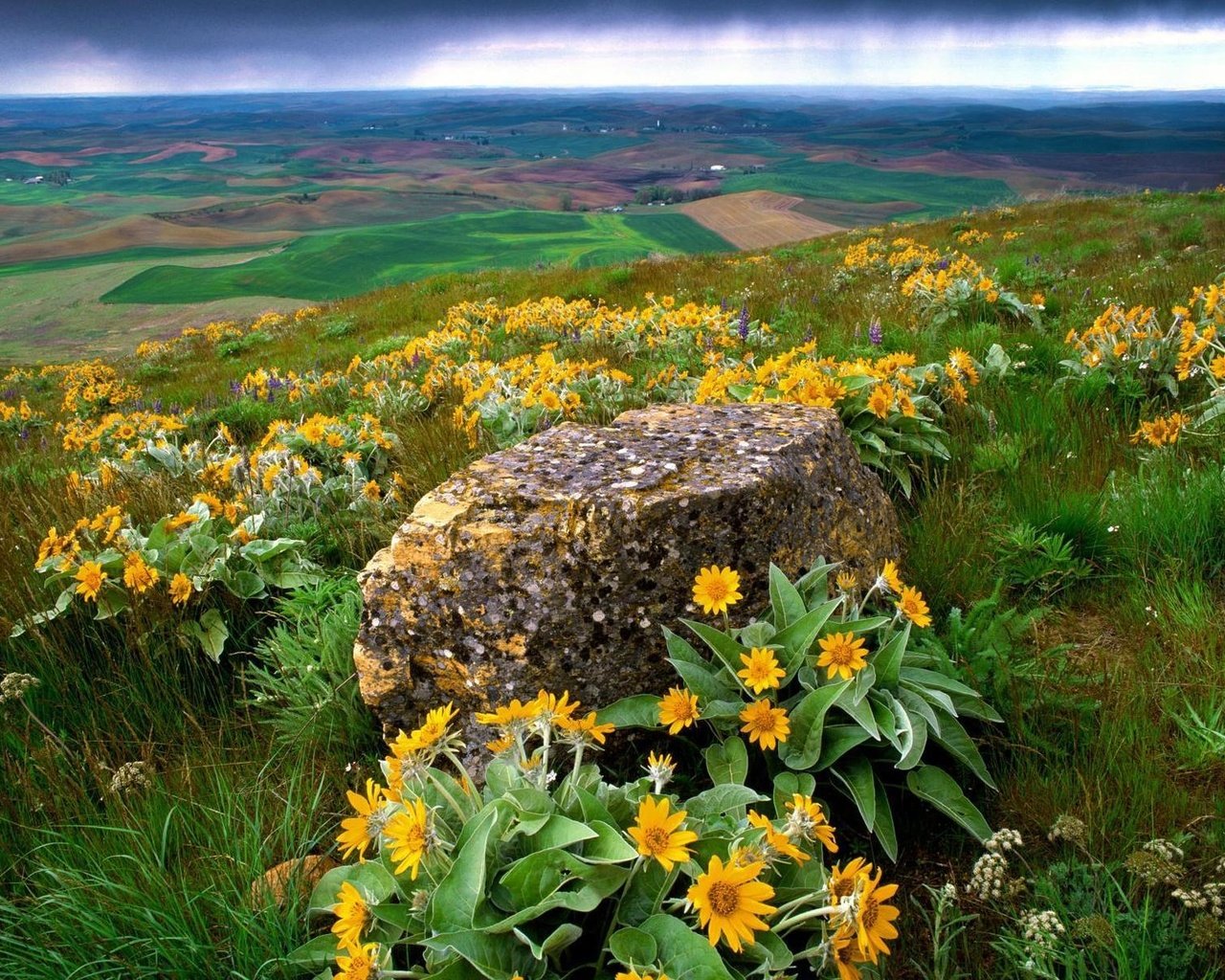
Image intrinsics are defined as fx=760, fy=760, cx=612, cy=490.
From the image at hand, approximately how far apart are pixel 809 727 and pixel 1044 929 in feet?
2.14

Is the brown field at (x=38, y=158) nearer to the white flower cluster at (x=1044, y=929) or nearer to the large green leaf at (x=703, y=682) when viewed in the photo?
the large green leaf at (x=703, y=682)

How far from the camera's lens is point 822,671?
2158 mm

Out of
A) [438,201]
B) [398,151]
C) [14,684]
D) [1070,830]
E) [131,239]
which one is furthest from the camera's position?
[398,151]

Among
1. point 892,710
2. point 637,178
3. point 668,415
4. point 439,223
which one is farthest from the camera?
point 637,178

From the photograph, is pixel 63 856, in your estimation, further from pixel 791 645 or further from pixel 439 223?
pixel 439 223

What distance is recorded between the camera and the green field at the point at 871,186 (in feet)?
331

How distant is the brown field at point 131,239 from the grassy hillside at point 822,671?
93198 millimetres

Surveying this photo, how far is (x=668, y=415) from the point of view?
329cm

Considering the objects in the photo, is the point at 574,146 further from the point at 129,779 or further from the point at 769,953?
the point at 769,953

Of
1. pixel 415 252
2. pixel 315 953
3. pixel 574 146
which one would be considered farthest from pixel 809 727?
pixel 574 146

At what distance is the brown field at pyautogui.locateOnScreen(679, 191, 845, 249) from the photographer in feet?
192

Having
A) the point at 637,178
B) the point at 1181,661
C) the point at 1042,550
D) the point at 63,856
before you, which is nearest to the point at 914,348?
the point at 1042,550

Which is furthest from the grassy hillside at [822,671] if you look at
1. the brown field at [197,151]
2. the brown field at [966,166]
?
the brown field at [197,151]

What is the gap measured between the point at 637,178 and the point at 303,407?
13446 centimetres
